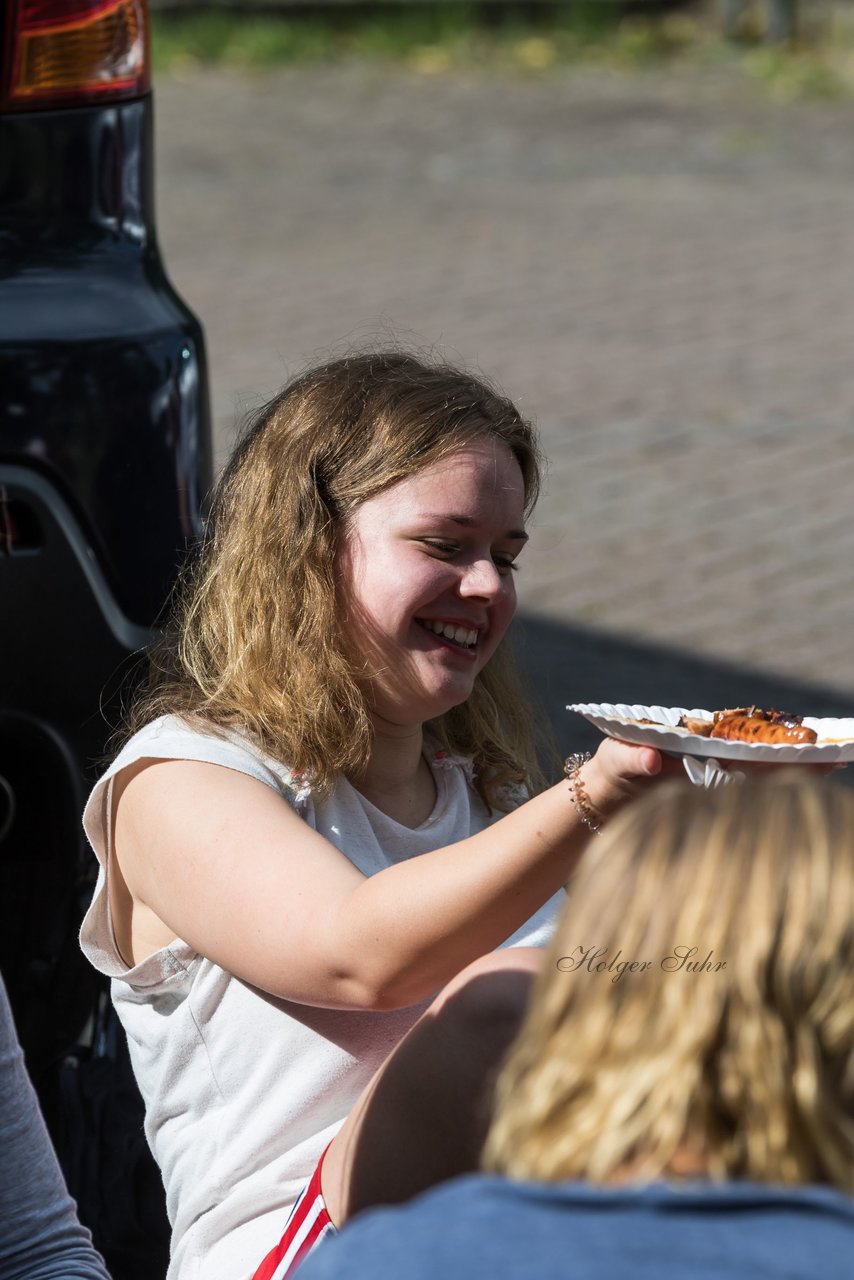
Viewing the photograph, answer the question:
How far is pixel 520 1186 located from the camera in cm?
120

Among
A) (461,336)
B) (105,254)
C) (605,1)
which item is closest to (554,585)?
(461,336)

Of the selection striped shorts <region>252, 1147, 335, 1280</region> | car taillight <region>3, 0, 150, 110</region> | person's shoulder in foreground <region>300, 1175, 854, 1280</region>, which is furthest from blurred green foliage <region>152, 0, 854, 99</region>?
person's shoulder in foreground <region>300, 1175, 854, 1280</region>

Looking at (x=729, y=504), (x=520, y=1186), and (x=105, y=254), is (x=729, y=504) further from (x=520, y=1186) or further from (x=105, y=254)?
(x=520, y=1186)

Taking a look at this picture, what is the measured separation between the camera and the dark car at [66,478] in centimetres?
250

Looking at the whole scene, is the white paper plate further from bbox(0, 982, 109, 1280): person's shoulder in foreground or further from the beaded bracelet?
bbox(0, 982, 109, 1280): person's shoulder in foreground

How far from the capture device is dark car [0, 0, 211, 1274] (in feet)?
8.19

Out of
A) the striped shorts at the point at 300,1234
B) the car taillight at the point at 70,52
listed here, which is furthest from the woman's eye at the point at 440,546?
the car taillight at the point at 70,52

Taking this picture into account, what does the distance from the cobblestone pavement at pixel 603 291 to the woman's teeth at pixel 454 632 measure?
602 mm

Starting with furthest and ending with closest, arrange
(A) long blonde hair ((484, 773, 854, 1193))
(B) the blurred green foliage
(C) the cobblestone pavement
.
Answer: (B) the blurred green foliage < (C) the cobblestone pavement < (A) long blonde hair ((484, 773, 854, 1193))

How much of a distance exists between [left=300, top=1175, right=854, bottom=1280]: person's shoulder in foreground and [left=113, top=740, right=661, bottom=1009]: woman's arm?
1.99ft

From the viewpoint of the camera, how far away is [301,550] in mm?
2211

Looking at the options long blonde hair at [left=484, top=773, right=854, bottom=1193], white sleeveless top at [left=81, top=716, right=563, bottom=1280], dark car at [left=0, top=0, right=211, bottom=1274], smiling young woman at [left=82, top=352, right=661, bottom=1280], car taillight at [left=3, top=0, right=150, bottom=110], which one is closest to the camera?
long blonde hair at [left=484, top=773, right=854, bottom=1193]
